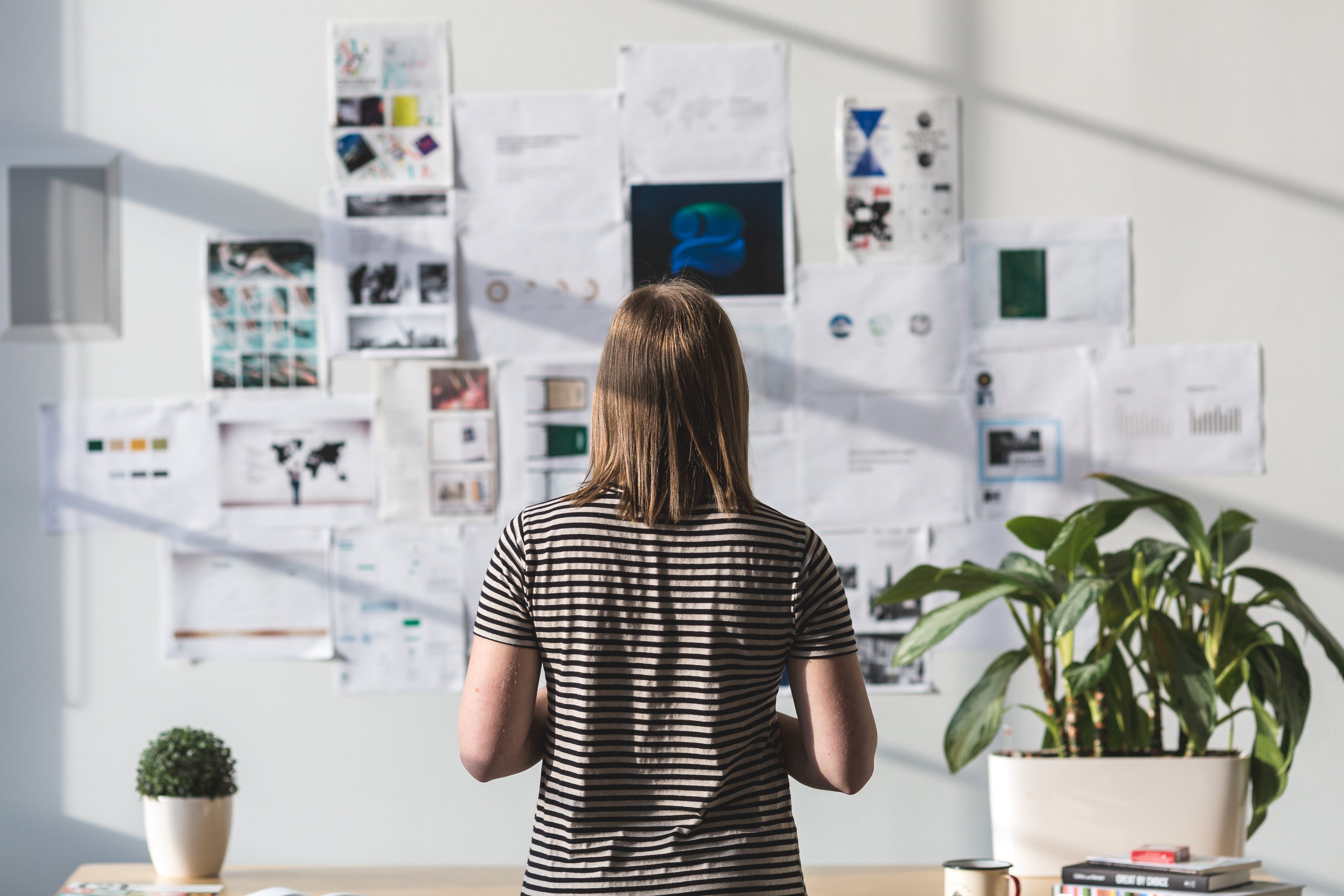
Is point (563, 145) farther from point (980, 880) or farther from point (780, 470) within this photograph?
point (980, 880)

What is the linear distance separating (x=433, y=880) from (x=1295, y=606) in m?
1.42

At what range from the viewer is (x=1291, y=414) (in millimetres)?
2330

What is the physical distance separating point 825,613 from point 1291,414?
160cm

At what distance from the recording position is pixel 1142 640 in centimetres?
179

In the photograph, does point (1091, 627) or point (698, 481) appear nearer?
point (698, 481)

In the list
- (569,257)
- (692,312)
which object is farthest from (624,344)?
(569,257)

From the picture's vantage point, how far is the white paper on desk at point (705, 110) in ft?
7.72

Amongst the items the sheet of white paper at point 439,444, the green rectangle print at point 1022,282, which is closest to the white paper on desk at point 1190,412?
the green rectangle print at point 1022,282

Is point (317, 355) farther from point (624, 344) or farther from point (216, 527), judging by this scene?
point (624, 344)

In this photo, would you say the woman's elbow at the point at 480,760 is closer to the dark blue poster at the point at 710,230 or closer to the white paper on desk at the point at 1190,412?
the dark blue poster at the point at 710,230

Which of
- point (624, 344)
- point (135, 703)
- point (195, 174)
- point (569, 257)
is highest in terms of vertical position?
point (195, 174)

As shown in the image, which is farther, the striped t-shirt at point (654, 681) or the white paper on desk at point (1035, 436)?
the white paper on desk at point (1035, 436)

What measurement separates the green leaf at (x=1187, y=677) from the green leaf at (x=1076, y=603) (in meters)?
0.13

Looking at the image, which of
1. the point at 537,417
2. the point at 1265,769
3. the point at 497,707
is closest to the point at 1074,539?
the point at 1265,769
